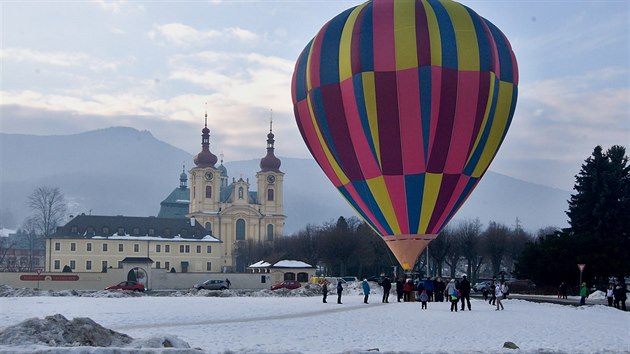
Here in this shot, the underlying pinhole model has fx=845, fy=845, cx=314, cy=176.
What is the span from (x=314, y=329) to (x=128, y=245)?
75024 millimetres

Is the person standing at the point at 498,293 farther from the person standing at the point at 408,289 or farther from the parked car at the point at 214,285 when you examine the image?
the parked car at the point at 214,285

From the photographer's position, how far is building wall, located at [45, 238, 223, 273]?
91750mm

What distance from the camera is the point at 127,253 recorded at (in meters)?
94.0

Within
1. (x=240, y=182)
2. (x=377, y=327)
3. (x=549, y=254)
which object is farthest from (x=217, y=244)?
(x=377, y=327)

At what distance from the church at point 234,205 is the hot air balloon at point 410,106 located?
300 ft

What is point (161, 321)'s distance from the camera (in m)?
24.6

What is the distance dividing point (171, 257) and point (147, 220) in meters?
5.84

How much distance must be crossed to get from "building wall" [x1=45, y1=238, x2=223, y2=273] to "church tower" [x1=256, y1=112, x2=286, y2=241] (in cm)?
2895

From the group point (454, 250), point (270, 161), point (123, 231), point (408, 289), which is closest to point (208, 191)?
point (270, 161)

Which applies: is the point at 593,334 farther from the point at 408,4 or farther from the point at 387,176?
the point at 408,4

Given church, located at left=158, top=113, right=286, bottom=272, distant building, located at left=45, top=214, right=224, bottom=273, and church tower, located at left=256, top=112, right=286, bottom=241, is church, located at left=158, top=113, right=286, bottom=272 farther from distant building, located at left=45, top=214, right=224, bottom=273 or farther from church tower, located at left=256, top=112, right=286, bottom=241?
distant building, located at left=45, top=214, right=224, bottom=273

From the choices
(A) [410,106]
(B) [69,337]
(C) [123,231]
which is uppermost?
(A) [410,106]

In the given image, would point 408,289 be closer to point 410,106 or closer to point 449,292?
point 449,292

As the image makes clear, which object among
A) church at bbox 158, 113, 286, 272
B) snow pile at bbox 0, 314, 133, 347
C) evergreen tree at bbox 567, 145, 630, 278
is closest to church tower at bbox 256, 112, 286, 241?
church at bbox 158, 113, 286, 272
